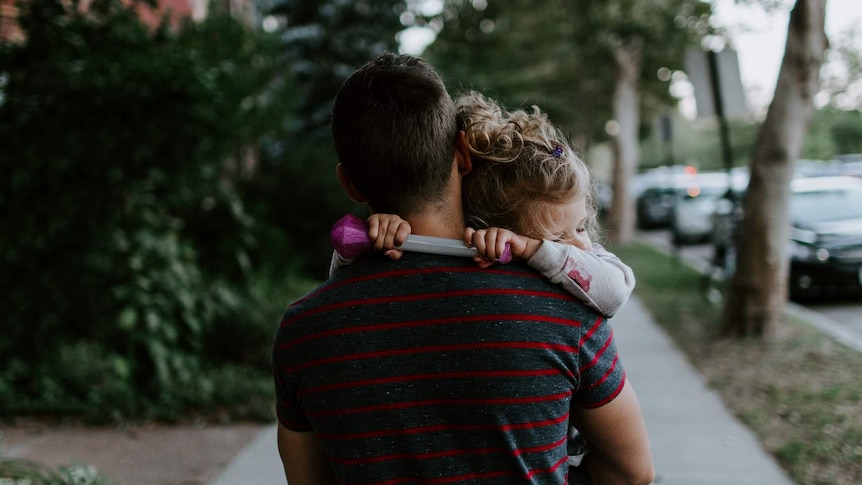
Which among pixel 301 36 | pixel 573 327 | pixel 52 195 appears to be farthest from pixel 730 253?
pixel 301 36

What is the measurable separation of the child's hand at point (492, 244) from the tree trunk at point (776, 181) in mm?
6482

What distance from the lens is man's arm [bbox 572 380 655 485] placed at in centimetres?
152

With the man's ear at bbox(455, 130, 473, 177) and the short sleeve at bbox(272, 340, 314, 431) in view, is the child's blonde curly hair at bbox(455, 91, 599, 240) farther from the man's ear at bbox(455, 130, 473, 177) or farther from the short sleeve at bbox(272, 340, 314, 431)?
the short sleeve at bbox(272, 340, 314, 431)

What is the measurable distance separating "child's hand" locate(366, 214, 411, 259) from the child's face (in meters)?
0.40

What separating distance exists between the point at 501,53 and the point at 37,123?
16562 mm

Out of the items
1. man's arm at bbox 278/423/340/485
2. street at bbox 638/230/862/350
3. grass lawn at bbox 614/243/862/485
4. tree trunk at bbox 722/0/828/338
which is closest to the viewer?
man's arm at bbox 278/423/340/485

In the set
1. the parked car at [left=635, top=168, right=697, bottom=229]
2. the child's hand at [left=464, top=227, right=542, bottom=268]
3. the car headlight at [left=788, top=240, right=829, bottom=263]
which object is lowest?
the parked car at [left=635, top=168, right=697, bottom=229]

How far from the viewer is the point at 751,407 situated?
5.56m

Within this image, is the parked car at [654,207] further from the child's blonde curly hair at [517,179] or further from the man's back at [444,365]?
the man's back at [444,365]

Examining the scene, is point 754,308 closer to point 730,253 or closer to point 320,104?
point 730,253

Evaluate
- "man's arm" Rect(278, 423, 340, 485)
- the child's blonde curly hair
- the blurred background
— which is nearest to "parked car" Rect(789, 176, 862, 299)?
the blurred background

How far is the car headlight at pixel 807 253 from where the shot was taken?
9922 millimetres

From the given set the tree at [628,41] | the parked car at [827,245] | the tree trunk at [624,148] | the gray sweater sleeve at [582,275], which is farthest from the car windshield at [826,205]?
the gray sweater sleeve at [582,275]

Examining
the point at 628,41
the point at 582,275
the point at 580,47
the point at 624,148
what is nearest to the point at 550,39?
the point at 580,47
